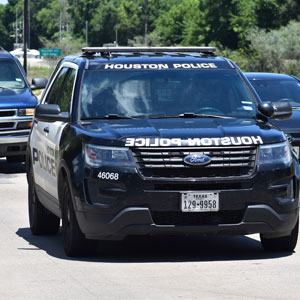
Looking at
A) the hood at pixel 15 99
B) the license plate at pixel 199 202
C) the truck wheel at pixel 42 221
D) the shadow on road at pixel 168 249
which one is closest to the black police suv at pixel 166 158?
the license plate at pixel 199 202

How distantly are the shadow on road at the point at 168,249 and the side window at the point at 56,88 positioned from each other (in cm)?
136

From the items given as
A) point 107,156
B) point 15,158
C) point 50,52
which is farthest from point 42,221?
point 50,52

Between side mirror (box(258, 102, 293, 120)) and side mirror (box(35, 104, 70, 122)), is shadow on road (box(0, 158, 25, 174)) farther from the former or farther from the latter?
side mirror (box(258, 102, 293, 120))

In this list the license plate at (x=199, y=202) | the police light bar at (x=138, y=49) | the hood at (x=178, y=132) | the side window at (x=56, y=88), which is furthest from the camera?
the side window at (x=56, y=88)

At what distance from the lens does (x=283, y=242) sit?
30.6ft

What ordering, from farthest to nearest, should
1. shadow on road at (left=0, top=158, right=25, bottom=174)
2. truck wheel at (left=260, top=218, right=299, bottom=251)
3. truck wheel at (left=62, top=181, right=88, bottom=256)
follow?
shadow on road at (left=0, top=158, right=25, bottom=174), truck wheel at (left=260, top=218, right=299, bottom=251), truck wheel at (left=62, top=181, right=88, bottom=256)

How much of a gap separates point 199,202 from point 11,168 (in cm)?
1201

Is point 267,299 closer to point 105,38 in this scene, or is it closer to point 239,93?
point 239,93

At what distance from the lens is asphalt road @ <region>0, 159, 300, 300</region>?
24.4 feet

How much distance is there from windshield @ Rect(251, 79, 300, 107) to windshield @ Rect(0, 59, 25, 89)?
4430 millimetres

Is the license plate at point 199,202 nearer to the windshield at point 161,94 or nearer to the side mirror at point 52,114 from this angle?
the windshield at point 161,94

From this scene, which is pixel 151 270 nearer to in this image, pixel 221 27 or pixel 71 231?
pixel 71 231

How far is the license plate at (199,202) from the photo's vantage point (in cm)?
861

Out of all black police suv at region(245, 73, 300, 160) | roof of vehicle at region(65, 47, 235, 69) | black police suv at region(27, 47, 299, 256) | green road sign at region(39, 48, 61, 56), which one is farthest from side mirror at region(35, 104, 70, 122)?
green road sign at region(39, 48, 61, 56)
